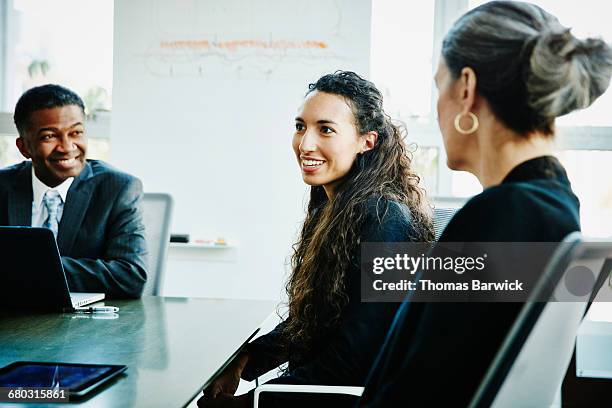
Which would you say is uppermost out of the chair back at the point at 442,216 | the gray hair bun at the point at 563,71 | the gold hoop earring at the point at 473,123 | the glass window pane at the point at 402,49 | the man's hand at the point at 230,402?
the glass window pane at the point at 402,49

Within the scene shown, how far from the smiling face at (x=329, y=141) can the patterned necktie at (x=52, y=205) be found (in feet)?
3.19

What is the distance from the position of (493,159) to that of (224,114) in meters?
2.63

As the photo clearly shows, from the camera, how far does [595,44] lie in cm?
78

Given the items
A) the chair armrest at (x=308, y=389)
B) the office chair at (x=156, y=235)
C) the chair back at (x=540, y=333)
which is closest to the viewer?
the chair back at (x=540, y=333)

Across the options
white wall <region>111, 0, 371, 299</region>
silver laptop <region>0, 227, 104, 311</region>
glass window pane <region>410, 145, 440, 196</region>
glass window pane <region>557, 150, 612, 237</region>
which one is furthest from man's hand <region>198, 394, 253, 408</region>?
glass window pane <region>557, 150, 612, 237</region>

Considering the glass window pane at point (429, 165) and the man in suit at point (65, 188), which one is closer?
the man in suit at point (65, 188)

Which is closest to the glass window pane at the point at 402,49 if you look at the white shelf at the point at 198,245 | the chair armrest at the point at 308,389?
the white shelf at the point at 198,245

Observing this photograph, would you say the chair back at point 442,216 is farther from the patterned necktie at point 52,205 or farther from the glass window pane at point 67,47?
the glass window pane at point 67,47

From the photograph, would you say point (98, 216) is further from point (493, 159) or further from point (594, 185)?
point (594, 185)

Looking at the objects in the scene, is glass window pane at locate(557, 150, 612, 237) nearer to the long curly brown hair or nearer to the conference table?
the long curly brown hair

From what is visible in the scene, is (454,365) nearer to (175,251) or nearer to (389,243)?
(389,243)

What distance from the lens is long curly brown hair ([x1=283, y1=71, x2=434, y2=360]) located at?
1439 mm

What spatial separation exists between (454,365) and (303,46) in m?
2.73

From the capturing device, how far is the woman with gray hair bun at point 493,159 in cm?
69
